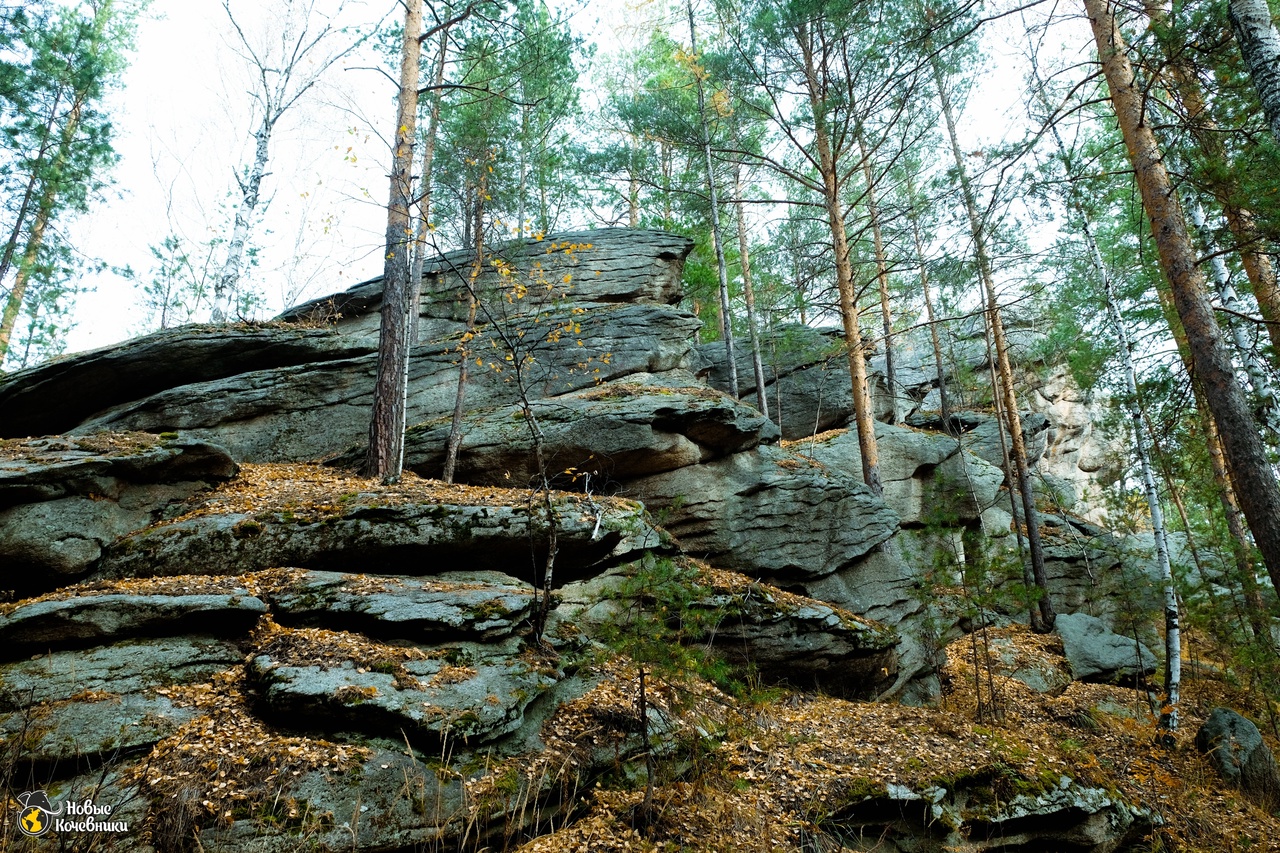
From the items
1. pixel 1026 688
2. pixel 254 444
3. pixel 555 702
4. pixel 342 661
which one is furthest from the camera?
pixel 254 444

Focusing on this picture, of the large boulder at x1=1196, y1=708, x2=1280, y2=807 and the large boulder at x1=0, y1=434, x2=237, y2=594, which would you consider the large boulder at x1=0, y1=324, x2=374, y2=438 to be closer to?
the large boulder at x1=0, y1=434, x2=237, y2=594

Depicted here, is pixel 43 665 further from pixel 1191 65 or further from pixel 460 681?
pixel 1191 65

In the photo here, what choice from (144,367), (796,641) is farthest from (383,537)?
(144,367)

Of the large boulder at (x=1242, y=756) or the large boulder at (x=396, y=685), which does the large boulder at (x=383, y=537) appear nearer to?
the large boulder at (x=396, y=685)

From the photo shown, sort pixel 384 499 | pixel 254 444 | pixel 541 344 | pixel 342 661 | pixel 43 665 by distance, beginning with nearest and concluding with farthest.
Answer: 1. pixel 43 665
2. pixel 342 661
3. pixel 384 499
4. pixel 254 444
5. pixel 541 344

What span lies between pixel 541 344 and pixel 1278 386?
34.7ft

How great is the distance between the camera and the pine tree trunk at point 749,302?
15.2 m

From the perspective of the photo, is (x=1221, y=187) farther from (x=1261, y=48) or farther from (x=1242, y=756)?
(x=1242, y=756)

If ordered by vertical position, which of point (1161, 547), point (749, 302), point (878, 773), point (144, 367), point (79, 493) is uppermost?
point (749, 302)

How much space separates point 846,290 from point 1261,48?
631 cm

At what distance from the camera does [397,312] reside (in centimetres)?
947

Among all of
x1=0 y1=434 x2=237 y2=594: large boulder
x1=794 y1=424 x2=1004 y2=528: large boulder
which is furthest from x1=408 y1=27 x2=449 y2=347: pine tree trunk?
x1=794 y1=424 x2=1004 y2=528: large boulder

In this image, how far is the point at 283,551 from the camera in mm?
6582

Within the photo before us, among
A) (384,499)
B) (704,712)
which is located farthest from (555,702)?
(384,499)
